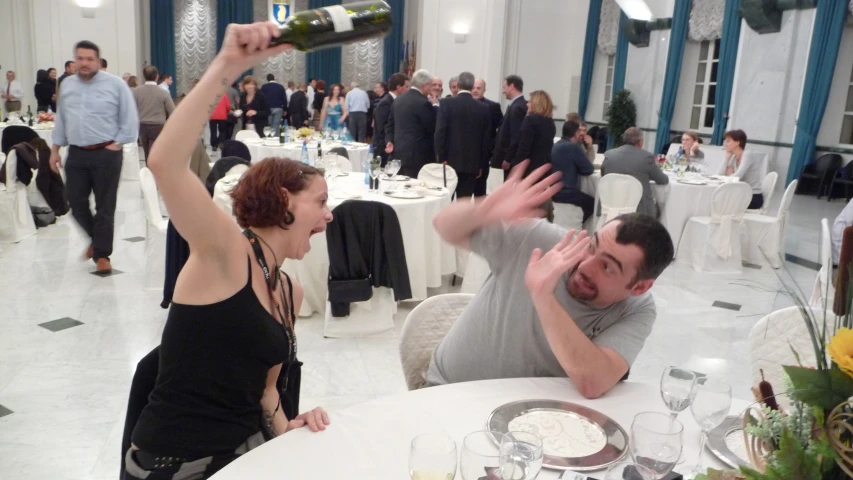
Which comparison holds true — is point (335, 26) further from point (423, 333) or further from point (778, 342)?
point (778, 342)

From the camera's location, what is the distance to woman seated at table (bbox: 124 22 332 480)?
4.00 ft

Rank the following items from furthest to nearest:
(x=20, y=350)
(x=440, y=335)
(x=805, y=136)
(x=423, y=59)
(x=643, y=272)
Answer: (x=423, y=59)
(x=805, y=136)
(x=20, y=350)
(x=440, y=335)
(x=643, y=272)

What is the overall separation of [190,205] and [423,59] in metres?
12.9

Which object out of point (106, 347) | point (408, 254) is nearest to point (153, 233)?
point (106, 347)

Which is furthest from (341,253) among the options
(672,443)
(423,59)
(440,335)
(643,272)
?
(423,59)

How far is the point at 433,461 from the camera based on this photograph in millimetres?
1034

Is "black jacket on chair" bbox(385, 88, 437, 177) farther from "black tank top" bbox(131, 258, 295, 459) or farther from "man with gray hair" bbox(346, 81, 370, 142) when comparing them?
"man with gray hair" bbox(346, 81, 370, 142)

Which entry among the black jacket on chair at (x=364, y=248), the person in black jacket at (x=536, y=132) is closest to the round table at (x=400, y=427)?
the black jacket on chair at (x=364, y=248)

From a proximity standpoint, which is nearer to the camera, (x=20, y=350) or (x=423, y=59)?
(x=20, y=350)

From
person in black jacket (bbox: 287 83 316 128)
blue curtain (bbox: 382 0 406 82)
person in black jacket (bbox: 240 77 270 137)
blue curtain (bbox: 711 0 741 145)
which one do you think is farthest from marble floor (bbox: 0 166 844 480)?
blue curtain (bbox: 382 0 406 82)

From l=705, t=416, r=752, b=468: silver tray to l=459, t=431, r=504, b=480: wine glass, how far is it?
18.4 inches

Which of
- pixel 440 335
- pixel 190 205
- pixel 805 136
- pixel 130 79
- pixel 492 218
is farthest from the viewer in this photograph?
pixel 130 79

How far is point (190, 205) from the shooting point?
127 centimetres

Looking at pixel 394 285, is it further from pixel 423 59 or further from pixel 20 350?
pixel 423 59
